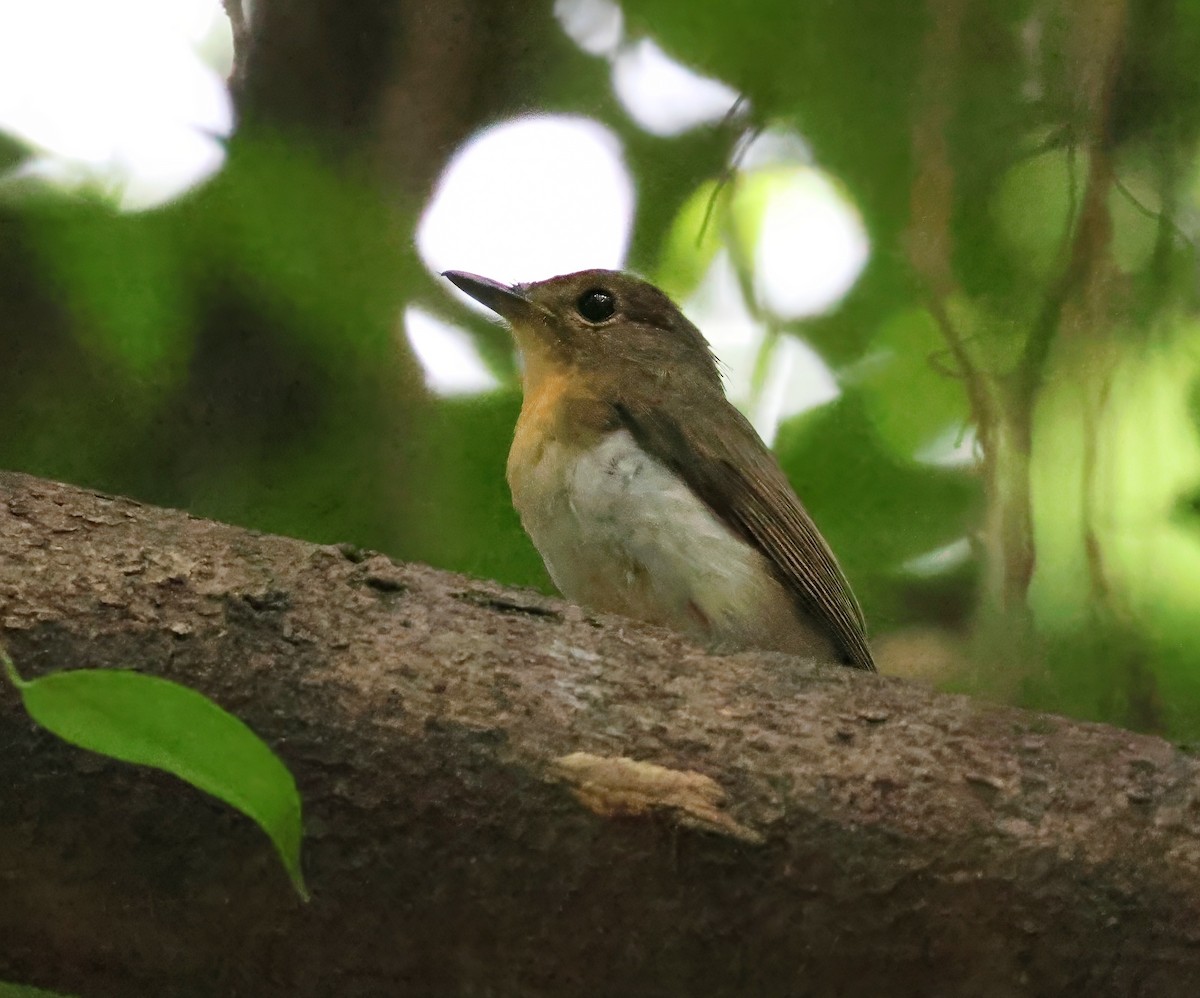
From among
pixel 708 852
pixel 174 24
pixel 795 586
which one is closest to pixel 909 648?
pixel 795 586

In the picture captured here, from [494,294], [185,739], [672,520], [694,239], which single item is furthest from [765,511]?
[185,739]

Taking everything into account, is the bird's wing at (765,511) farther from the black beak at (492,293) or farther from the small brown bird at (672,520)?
the black beak at (492,293)

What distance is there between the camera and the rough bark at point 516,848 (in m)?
1.96

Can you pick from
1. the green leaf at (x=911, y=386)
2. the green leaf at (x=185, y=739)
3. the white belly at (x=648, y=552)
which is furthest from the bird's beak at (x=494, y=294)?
the green leaf at (x=185, y=739)

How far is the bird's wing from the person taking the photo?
3.15 metres

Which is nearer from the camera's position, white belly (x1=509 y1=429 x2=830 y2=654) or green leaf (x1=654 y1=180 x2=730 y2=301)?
white belly (x1=509 y1=429 x2=830 y2=654)

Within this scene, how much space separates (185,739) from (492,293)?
87.3 inches

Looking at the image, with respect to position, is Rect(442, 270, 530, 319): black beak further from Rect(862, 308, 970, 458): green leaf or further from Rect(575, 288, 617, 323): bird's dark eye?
Rect(862, 308, 970, 458): green leaf

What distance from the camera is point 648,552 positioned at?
3090 mm

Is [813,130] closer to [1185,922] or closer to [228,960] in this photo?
[1185,922]

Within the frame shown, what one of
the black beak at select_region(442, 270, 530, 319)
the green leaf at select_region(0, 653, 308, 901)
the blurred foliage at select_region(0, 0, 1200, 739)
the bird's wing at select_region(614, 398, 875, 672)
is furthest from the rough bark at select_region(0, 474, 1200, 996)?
the black beak at select_region(442, 270, 530, 319)

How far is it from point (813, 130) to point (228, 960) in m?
2.17

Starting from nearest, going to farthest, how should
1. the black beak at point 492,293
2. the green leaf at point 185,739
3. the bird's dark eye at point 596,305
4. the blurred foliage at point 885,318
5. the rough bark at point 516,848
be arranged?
1. the green leaf at point 185,739
2. the rough bark at point 516,848
3. the blurred foliage at point 885,318
4. the black beak at point 492,293
5. the bird's dark eye at point 596,305

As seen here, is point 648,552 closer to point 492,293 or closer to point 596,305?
point 492,293
